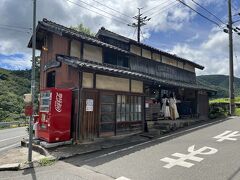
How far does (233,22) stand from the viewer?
965 inches

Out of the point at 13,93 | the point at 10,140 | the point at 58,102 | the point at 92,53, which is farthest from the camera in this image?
the point at 13,93

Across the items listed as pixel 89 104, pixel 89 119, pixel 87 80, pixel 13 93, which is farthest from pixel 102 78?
pixel 13 93

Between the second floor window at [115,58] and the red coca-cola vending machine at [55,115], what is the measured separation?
5.01 meters

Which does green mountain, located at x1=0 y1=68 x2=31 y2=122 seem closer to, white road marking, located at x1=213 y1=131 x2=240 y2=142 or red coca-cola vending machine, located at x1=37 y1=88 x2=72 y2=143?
red coca-cola vending machine, located at x1=37 y1=88 x2=72 y2=143

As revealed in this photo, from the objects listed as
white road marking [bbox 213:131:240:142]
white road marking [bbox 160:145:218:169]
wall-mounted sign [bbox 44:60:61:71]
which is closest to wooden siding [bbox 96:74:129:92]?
wall-mounted sign [bbox 44:60:61:71]

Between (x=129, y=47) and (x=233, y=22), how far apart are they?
1306 cm

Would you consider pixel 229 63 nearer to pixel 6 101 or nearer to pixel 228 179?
pixel 228 179

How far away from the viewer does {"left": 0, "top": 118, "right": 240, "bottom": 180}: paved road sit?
709cm

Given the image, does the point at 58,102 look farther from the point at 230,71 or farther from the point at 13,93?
the point at 13,93

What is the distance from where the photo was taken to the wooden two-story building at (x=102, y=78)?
11.3 meters

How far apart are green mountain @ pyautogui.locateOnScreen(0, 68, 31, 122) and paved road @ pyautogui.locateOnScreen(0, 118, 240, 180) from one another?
2903cm

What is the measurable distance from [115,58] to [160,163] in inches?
367

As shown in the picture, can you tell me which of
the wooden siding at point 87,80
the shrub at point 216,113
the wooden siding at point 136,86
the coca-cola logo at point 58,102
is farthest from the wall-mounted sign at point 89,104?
the shrub at point 216,113

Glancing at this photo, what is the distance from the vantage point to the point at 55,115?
10500 mm
